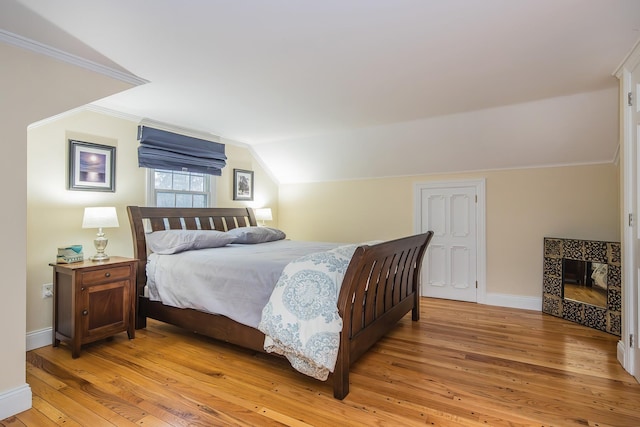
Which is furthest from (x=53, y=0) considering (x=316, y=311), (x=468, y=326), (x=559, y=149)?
(x=559, y=149)

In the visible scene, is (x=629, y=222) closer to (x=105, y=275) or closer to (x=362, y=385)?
(x=362, y=385)

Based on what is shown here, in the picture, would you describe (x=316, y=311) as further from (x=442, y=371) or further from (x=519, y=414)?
(x=519, y=414)

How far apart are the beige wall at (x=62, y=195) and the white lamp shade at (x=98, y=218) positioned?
0.87 ft

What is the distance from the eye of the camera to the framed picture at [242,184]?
16.1ft

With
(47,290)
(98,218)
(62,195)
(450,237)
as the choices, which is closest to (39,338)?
(47,290)

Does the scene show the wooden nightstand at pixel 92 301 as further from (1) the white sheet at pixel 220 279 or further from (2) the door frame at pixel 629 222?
(2) the door frame at pixel 629 222

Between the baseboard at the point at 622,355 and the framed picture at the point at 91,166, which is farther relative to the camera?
the framed picture at the point at 91,166

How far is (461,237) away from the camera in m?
4.40

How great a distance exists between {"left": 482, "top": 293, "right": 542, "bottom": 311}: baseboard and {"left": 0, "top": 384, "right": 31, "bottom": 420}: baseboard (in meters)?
4.41

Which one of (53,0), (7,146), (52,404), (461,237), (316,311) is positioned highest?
(53,0)

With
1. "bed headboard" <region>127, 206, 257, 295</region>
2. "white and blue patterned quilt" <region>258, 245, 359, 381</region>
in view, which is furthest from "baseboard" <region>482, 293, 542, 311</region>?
"bed headboard" <region>127, 206, 257, 295</region>

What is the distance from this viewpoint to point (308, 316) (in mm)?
2061

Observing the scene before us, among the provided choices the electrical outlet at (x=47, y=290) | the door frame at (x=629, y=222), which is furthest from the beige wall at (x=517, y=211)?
the electrical outlet at (x=47, y=290)

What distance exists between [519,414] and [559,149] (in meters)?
2.94
